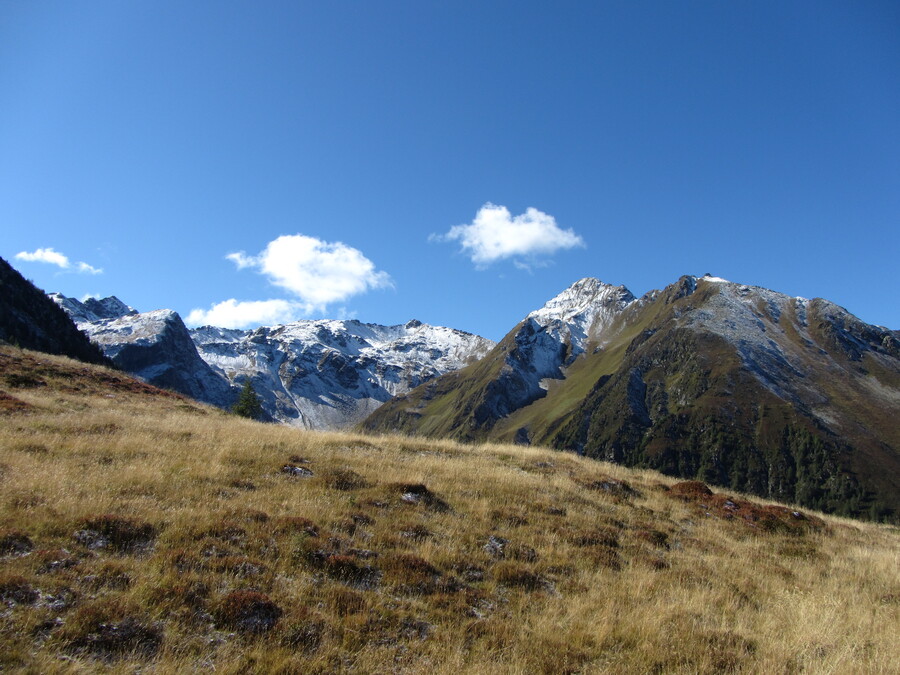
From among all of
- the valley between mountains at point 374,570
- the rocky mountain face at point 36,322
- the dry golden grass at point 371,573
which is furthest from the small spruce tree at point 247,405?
the dry golden grass at point 371,573

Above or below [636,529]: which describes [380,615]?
below

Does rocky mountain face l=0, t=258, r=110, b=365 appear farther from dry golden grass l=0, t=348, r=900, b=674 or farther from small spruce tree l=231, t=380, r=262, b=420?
dry golden grass l=0, t=348, r=900, b=674

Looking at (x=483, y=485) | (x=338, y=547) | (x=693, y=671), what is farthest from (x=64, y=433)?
(x=693, y=671)

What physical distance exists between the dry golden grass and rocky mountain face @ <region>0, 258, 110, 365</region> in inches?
4757

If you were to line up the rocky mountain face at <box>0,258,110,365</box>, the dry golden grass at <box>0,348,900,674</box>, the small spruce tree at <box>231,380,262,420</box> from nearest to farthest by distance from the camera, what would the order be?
the dry golden grass at <box>0,348,900,674</box> < the small spruce tree at <box>231,380,262,420</box> < the rocky mountain face at <box>0,258,110,365</box>

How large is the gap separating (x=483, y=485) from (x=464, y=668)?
37.5 ft

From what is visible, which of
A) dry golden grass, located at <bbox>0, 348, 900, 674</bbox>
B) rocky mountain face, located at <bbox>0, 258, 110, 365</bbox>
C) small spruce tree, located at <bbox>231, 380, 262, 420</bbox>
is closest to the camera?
dry golden grass, located at <bbox>0, 348, 900, 674</bbox>

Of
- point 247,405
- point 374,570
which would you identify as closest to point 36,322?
point 247,405

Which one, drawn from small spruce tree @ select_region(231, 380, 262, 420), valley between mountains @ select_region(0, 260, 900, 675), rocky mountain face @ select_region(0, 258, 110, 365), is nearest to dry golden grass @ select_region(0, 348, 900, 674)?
valley between mountains @ select_region(0, 260, 900, 675)

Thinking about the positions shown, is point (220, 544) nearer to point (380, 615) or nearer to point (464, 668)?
point (380, 615)

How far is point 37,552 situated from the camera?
29.3ft

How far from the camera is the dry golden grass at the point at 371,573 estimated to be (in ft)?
25.7

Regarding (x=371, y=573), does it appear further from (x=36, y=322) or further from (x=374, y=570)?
(x=36, y=322)

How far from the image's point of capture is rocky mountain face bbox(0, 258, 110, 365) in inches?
4402
